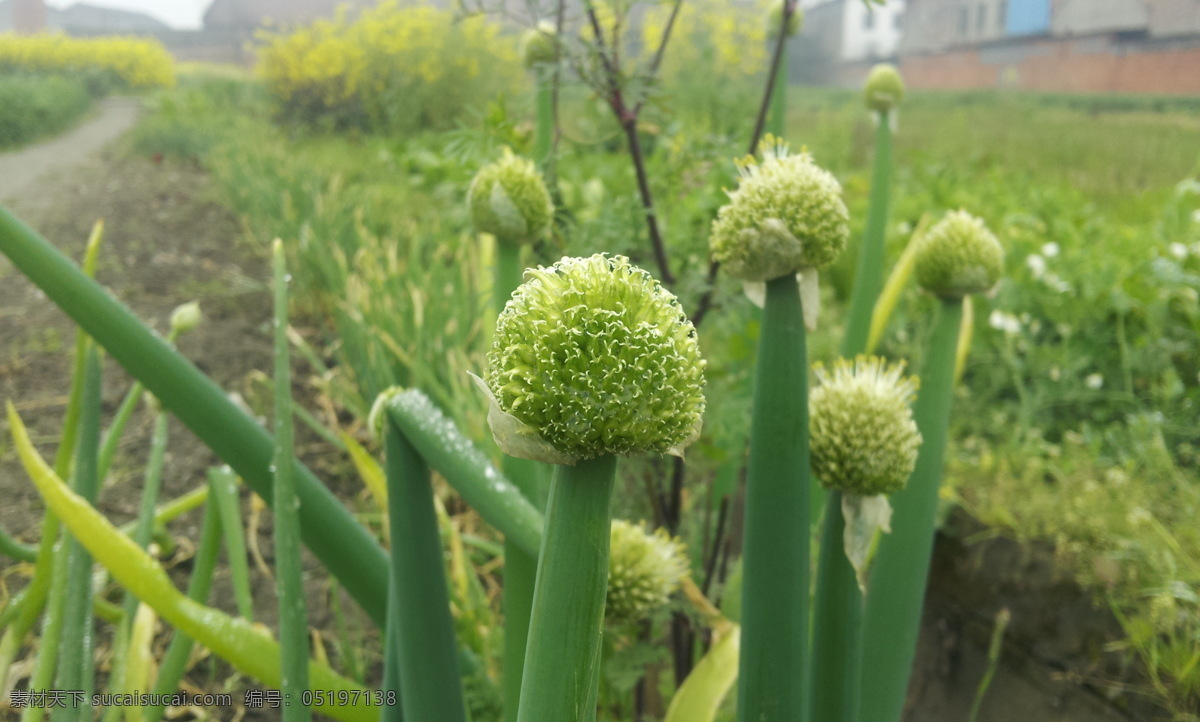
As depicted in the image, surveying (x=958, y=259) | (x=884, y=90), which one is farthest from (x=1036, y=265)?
(x=958, y=259)

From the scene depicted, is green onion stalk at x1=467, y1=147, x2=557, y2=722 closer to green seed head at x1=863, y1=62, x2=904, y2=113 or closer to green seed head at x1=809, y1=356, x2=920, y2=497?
green seed head at x1=809, y1=356, x2=920, y2=497

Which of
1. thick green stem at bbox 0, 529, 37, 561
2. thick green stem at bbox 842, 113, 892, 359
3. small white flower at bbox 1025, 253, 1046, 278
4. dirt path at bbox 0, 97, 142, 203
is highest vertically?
dirt path at bbox 0, 97, 142, 203

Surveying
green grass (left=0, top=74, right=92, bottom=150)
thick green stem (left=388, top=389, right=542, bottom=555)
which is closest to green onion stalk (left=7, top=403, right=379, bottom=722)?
thick green stem (left=388, top=389, right=542, bottom=555)

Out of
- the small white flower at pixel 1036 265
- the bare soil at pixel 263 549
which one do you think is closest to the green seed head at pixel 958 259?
the bare soil at pixel 263 549

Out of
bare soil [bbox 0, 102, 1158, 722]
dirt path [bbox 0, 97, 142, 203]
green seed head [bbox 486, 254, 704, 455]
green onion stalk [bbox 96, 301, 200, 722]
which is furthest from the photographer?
dirt path [bbox 0, 97, 142, 203]

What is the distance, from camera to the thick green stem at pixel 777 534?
42cm

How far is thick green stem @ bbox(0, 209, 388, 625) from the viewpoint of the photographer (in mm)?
403

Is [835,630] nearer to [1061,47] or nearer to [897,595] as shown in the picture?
[897,595]

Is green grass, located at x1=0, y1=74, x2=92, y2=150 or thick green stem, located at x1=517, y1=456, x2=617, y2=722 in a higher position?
green grass, located at x1=0, y1=74, x2=92, y2=150

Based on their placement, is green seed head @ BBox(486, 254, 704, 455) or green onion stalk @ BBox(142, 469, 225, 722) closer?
green seed head @ BBox(486, 254, 704, 455)

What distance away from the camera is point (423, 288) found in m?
1.58

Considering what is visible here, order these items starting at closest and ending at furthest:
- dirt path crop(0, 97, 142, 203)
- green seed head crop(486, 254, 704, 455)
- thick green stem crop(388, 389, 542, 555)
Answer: green seed head crop(486, 254, 704, 455) → thick green stem crop(388, 389, 542, 555) → dirt path crop(0, 97, 142, 203)

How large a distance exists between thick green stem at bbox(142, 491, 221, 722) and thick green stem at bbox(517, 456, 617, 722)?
52cm

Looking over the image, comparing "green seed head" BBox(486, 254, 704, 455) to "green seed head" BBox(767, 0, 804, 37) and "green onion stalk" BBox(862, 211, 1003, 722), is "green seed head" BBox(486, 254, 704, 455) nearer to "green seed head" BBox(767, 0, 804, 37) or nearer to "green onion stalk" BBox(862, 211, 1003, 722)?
"green onion stalk" BBox(862, 211, 1003, 722)
